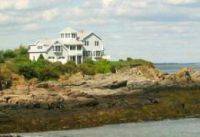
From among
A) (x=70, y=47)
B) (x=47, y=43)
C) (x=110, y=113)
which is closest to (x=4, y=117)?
(x=110, y=113)

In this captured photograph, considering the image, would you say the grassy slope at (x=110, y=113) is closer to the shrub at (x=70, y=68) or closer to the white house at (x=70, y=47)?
the shrub at (x=70, y=68)

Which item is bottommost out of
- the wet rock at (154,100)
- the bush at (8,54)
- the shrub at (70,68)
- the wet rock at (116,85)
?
the wet rock at (154,100)

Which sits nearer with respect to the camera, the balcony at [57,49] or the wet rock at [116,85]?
the wet rock at [116,85]

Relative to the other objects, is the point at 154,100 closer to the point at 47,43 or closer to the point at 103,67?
the point at 103,67

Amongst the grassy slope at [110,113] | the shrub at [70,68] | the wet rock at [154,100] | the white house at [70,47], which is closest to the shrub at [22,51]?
the white house at [70,47]

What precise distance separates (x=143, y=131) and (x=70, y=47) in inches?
2647

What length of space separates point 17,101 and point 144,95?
539 inches

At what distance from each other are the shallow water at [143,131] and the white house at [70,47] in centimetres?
6174

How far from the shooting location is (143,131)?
43.4 metres

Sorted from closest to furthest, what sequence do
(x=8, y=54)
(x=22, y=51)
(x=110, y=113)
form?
(x=110, y=113) → (x=8, y=54) → (x=22, y=51)

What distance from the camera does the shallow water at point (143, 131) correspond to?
41219mm

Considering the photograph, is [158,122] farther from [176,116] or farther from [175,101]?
[175,101]

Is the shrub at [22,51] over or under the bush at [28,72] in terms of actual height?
over

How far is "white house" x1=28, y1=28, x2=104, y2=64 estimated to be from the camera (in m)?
Answer: 110
